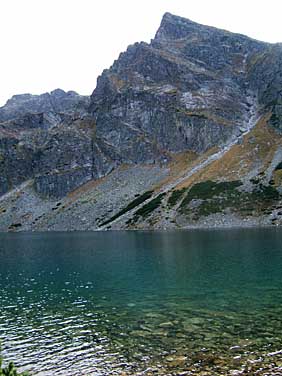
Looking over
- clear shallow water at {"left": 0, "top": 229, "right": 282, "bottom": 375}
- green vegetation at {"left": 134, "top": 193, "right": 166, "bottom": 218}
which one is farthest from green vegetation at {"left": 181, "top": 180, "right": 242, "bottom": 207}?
clear shallow water at {"left": 0, "top": 229, "right": 282, "bottom": 375}

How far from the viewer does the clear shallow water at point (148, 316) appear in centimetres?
2078

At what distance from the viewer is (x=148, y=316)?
30078mm

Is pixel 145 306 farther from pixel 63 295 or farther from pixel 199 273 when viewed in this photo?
pixel 199 273

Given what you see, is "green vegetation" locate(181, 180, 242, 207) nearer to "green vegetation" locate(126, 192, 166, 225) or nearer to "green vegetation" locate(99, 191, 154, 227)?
"green vegetation" locate(126, 192, 166, 225)

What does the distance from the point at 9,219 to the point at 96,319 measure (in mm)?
176260

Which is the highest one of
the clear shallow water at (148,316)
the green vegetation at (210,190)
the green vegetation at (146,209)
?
the green vegetation at (210,190)

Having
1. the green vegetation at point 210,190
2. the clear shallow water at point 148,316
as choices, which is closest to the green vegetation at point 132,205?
the green vegetation at point 210,190

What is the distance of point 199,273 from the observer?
48438 mm

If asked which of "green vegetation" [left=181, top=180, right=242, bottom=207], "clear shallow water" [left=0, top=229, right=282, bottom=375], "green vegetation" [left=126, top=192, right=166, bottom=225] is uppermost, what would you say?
"green vegetation" [left=181, top=180, right=242, bottom=207]

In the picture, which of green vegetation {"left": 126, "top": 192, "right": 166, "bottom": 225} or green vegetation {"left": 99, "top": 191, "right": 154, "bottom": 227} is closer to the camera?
green vegetation {"left": 126, "top": 192, "right": 166, "bottom": 225}

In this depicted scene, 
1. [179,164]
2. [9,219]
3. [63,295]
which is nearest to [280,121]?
[179,164]

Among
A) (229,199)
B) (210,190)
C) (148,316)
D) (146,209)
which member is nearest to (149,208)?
(146,209)

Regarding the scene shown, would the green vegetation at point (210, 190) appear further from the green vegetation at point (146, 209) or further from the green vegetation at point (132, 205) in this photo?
the green vegetation at point (132, 205)

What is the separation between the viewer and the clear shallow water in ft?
68.2
